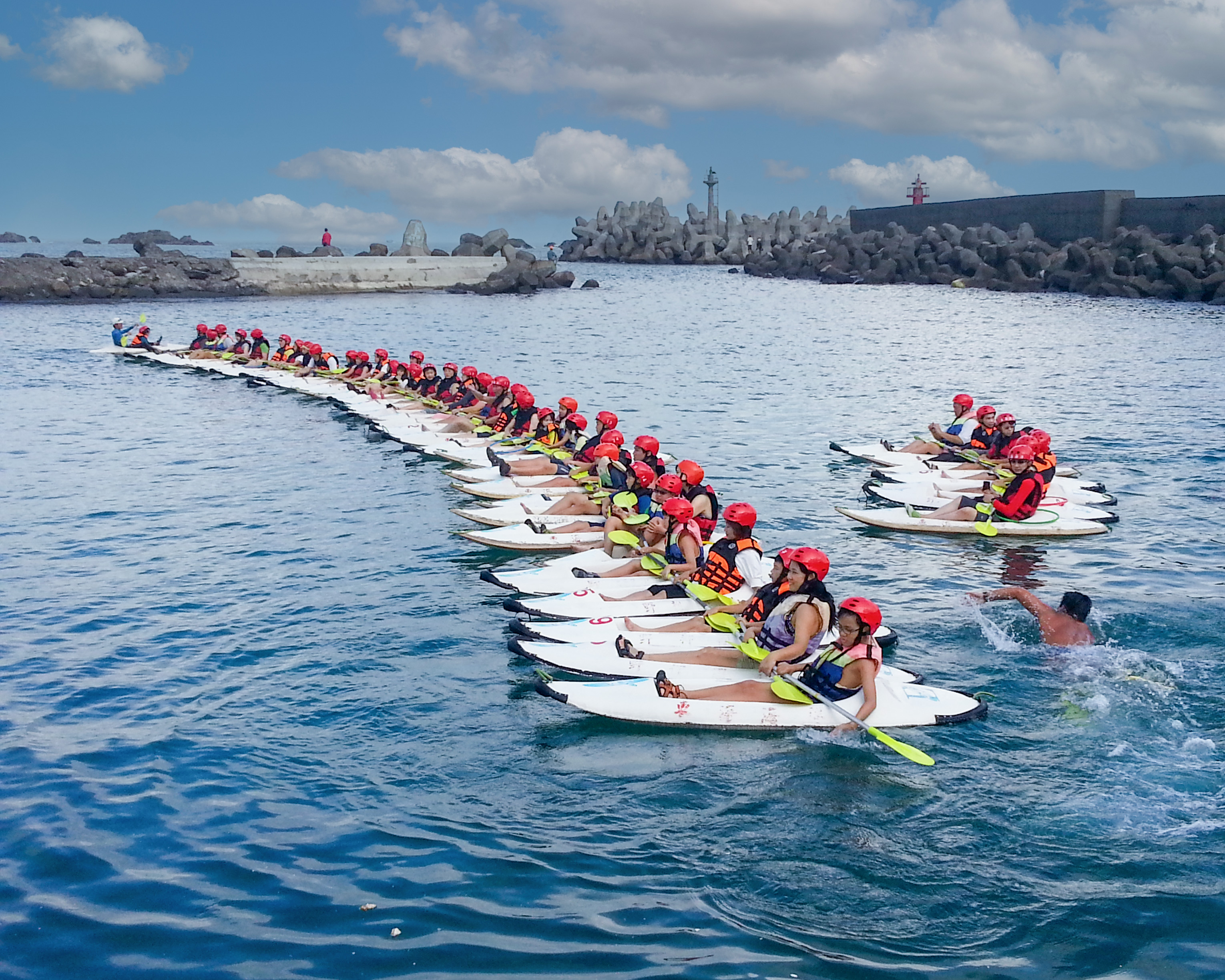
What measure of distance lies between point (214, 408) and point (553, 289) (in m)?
54.3

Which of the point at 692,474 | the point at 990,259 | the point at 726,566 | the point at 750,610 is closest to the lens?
the point at 750,610

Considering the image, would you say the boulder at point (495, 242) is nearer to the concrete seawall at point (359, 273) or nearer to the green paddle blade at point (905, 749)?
the concrete seawall at point (359, 273)

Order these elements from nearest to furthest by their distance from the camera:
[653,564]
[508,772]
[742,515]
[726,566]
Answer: [508,772] → [742,515] → [726,566] → [653,564]

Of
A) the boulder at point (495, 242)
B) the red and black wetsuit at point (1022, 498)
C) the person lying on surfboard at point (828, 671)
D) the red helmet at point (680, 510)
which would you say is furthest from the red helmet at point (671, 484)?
the boulder at point (495, 242)

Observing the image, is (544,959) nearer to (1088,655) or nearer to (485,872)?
(485,872)

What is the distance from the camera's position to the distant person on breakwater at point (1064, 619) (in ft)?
39.9

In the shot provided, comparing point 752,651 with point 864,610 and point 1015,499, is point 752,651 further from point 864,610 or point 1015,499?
point 1015,499

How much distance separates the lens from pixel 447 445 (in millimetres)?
24375

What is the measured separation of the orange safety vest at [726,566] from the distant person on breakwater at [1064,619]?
3440 mm

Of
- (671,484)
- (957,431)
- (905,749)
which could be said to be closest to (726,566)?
(671,484)

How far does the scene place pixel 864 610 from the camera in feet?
33.8

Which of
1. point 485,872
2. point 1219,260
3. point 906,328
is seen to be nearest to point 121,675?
point 485,872

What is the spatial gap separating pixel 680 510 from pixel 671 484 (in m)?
0.86

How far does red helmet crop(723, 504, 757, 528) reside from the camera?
1266 cm
